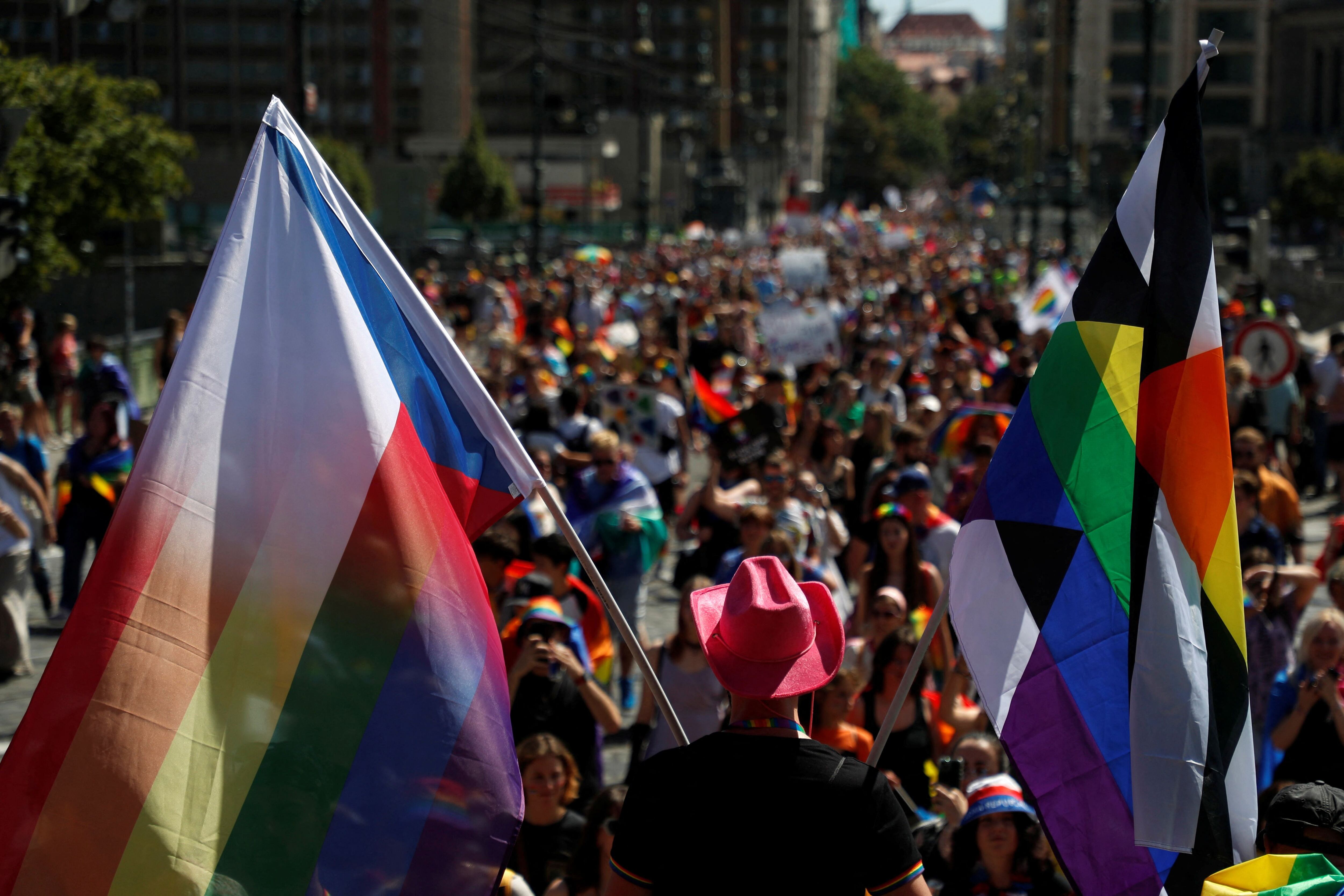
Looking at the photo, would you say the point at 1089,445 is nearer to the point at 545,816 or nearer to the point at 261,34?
the point at 545,816

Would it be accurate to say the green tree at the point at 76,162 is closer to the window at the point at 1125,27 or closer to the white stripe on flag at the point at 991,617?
the white stripe on flag at the point at 991,617

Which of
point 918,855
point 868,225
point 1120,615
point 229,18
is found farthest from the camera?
point 229,18

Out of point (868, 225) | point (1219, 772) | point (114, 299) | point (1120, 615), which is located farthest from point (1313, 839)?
point (868, 225)

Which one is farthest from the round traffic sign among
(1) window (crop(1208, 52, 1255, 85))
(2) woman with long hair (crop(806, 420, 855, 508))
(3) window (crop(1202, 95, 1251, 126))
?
(3) window (crop(1202, 95, 1251, 126))

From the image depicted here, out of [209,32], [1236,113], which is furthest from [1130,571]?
[1236,113]

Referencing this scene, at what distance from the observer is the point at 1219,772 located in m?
3.66

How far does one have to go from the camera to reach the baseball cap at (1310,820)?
354cm

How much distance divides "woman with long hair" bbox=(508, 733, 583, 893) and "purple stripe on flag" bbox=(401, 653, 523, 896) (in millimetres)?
1682

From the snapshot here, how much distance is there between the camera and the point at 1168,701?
3691 millimetres

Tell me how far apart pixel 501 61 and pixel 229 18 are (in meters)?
26.4

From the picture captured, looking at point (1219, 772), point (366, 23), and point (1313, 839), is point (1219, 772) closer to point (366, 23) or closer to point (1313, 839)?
point (1313, 839)

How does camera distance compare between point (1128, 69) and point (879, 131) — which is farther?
point (879, 131)

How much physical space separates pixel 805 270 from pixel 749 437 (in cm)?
1517

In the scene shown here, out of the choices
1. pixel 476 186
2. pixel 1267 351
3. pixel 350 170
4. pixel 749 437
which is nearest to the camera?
pixel 749 437
